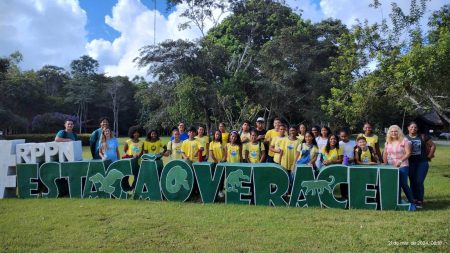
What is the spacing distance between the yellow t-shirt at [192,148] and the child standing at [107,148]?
1586 mm

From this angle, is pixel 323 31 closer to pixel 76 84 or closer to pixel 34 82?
pixel 34 82

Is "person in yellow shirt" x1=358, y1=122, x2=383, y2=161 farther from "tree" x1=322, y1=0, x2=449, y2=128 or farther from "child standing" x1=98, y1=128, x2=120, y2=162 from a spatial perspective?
"child standing" x1=98, y1=128, x2=120, y2=162

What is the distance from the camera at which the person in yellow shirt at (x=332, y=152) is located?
8016mm

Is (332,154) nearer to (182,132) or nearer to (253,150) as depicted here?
(253,150)

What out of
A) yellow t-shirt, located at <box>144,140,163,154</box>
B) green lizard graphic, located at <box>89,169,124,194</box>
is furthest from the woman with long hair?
green lizard graphic, located at <box>89,169,124,194</box>

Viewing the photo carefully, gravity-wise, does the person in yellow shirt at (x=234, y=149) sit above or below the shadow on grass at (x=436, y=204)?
above

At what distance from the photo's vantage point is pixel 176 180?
27.7 ft

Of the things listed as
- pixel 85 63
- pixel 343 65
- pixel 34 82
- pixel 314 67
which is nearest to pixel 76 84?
pixel 85 63

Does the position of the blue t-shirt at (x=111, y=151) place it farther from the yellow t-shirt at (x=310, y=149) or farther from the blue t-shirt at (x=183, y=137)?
the yellow t-shirt at (x=310, y=149)

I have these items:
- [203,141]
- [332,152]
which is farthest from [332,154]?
[203,141]

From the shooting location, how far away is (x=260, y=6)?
33719 millimetres

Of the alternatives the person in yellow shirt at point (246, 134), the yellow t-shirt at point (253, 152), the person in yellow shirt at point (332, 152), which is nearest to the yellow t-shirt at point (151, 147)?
the person in yellow shirt at point (246, 134)

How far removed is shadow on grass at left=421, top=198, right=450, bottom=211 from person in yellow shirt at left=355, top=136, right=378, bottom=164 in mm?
1250

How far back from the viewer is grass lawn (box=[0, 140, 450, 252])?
5.36 m
